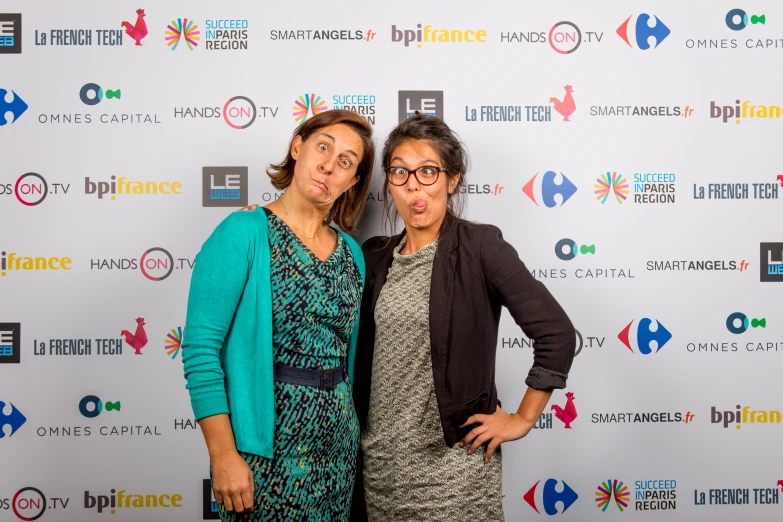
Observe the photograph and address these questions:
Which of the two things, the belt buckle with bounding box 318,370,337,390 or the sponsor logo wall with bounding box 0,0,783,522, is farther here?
the sponsor logo wall with bounding box 0,0,783,522

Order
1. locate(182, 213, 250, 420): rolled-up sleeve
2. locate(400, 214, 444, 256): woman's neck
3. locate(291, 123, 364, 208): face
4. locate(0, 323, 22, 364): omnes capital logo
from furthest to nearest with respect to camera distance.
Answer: locate(0, 323, 22, 364): omnes capital logo → locate(400, 214, 444, 256): woman's neck → locate(291, 123, 364, 208): face → locate(182, 213, 250, 420): rolled-up sleeve

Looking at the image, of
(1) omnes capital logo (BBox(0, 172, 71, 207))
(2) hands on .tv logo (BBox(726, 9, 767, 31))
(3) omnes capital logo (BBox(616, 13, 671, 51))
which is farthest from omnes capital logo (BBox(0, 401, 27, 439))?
(2) hands on .tv logo (BBox(726, 9, 767, 31))

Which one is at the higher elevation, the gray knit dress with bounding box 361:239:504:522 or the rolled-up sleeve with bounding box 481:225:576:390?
the rolled-up sleeve with bounding box 481:225:576:390

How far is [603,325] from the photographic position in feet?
6.77

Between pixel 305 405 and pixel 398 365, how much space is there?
0.85 feet

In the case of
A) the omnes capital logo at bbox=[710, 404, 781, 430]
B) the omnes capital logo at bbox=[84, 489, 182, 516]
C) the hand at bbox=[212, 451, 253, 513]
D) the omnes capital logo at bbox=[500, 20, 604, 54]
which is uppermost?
the omnes capital logo at bbox=[500, 20, 604, 54]

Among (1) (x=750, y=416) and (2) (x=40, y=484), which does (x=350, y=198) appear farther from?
(1) (x=750, y=416)

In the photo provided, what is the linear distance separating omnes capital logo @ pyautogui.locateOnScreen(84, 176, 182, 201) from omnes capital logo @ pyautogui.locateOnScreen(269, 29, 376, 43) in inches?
26.2

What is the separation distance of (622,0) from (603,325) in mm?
1195

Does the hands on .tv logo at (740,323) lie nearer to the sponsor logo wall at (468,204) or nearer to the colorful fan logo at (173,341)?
the sponsor logo wall at (468,204)

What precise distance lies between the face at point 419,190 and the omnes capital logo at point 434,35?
70 centimetres

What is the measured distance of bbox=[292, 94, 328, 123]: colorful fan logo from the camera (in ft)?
6.60

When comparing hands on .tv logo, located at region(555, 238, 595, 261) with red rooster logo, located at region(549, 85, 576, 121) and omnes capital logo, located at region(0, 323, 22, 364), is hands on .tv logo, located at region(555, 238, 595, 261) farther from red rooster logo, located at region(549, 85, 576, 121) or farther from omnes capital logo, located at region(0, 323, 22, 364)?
omnes capital logo, located at region(0, 323, 22, 364)

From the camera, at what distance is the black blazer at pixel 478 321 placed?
4.58ft
